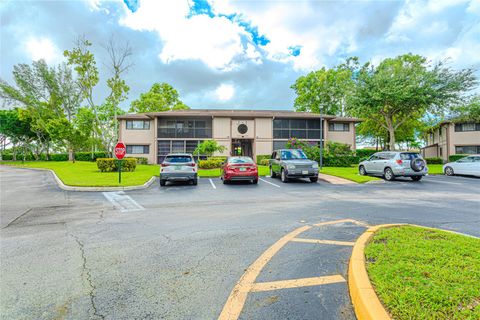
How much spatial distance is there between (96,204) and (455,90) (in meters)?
29.1

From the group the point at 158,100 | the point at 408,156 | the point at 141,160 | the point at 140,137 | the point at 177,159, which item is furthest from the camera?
the point at 158,100

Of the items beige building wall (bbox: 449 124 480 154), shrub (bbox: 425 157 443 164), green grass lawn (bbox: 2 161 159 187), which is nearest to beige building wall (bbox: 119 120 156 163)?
green grass lawn (bbox: 2 161 159 187)

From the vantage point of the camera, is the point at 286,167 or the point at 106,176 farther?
the point at 106,176

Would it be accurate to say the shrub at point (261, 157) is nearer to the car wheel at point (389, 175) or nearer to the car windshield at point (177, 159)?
the car wheel at point (389, 175)

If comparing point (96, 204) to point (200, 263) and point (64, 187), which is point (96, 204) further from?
point (200, 263)

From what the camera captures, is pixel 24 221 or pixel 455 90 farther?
pixel 455 90

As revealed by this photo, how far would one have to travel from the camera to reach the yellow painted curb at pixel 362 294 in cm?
206

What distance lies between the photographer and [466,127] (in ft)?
106

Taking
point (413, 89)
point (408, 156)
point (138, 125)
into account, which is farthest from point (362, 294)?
point (138, 125)

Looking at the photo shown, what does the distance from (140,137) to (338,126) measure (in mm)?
25298

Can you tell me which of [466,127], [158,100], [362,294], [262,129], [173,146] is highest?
[158,100]

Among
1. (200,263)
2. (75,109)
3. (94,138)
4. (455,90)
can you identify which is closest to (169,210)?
(200,263)

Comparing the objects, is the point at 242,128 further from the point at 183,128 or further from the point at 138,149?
the point at 138,149

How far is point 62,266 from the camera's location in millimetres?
3264
